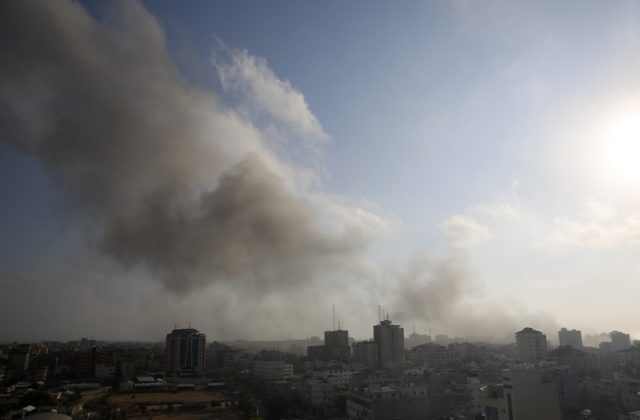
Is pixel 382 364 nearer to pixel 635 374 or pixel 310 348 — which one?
pixel 310 348

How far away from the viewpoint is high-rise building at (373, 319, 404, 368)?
61938 millimetres

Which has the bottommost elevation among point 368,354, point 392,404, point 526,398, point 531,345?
point 392,404

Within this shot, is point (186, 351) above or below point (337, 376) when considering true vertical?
above

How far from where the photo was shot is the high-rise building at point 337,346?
7288cm

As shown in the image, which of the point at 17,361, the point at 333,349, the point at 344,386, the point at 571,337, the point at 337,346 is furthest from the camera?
the point at 571,337

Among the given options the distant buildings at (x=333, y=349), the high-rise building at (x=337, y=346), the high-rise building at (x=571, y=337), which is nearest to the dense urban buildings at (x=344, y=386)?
the high-rise building at (x=337, y=346)

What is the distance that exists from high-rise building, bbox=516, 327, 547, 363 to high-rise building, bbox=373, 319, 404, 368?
1604 centimetres

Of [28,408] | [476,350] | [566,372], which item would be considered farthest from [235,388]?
[476,350]

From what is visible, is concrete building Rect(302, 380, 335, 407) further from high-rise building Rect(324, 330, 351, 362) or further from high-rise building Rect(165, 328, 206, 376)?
high-rise building Rect(324, 330, 351, 362)

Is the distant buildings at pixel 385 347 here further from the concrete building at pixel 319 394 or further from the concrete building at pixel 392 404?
the concrete building at pixel 392 404

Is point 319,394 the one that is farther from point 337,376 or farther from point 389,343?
point 389,343

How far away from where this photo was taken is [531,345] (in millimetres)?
62969

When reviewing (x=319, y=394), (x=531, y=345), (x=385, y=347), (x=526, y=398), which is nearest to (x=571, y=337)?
(x=531, y=345)

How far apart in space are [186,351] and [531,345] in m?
43.7
